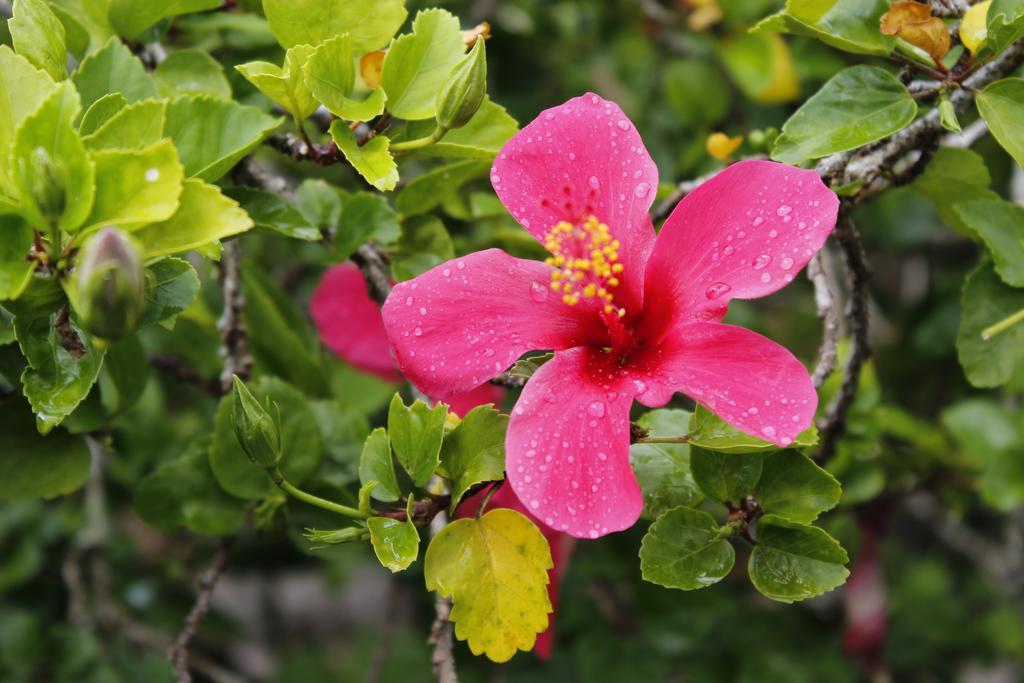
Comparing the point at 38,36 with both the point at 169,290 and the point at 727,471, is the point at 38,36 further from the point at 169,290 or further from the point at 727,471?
the point at 727,471

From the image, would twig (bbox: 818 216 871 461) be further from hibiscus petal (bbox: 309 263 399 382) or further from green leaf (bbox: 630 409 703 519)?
hibiscus petal (bbox: 309 263 399 382)

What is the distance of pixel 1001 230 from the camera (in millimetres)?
1071

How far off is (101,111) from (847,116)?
70 cm

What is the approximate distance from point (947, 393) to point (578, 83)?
108 centimetres

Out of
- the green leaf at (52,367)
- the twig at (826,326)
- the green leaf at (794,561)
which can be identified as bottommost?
the green leaf at (794,561)

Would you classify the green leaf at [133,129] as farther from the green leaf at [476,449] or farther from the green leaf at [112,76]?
the green leaf at [476,449]

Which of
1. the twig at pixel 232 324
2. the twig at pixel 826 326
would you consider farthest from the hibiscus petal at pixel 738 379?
the twig at pixel 232 324

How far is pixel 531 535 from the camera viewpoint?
879mm

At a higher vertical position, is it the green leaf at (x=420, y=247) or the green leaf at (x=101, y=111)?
the green leaf at (x=101, y=111)

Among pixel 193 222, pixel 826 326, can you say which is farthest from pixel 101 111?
pixel 826 326

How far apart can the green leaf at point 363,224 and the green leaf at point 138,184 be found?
34cm

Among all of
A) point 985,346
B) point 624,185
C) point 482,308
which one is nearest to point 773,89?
point 985,346

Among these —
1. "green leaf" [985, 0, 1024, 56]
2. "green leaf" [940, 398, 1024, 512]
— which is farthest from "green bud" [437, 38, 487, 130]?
"green leaf" [940, 398, 1024, 512]

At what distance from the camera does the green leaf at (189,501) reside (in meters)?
1.17
